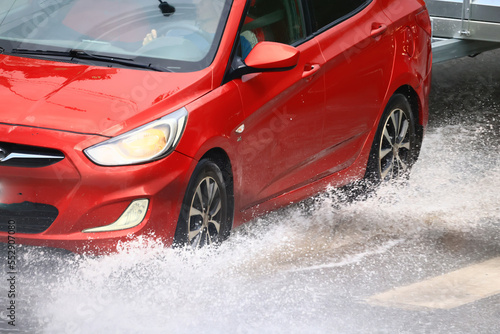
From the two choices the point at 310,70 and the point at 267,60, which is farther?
the point at 310,70

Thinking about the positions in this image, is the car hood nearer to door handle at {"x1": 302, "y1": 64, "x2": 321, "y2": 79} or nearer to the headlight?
the headlight

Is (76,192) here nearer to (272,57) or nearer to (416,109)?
(272,57)

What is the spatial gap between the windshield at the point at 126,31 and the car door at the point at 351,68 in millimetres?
972

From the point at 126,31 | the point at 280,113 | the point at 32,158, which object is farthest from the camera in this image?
the point at 280,113

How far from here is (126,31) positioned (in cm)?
569

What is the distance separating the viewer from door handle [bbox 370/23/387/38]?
695 cm

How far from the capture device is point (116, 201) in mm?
4836

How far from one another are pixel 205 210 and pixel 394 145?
248cm

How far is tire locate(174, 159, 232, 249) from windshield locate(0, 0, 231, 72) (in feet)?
1.95

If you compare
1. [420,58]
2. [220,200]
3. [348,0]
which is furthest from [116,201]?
[420,58]

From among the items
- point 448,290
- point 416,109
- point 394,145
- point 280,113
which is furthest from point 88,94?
point 416,109

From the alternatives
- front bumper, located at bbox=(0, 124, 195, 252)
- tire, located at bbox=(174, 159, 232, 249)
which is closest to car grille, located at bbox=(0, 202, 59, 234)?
front bumper, located at bbox=(0, 124, 195, 252)

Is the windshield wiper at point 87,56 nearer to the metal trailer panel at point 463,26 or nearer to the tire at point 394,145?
the tire at point 394,145

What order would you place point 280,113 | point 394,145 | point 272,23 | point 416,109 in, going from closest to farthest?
point 280,113 → point 272,23 → point 394,145 → point 416,109
